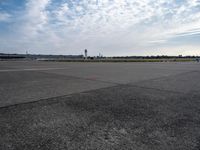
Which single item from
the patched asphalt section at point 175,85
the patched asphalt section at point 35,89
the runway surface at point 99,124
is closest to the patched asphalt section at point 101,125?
the runway surface at point 99,124

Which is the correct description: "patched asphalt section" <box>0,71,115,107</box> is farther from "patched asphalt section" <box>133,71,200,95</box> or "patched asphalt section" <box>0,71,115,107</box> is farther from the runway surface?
"patched asphalt section" <box>133,71,200,95</box>

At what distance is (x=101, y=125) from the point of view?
2.88 metres

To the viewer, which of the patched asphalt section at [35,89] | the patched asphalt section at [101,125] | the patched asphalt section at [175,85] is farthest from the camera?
the patched asphalt section at [175,85]

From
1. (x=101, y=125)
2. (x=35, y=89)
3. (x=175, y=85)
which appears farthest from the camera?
(x=175, y=85)

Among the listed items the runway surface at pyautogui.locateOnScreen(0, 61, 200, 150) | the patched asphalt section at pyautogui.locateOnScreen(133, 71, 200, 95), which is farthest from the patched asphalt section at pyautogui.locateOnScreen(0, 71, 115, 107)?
the patched asphalt section at pyautogui.locateOnScreen(133, 71, 200, 95)

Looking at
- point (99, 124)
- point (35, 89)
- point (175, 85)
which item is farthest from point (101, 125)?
point (175, 85)

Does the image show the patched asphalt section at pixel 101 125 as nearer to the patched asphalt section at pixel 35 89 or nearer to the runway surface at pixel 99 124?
the runway surface at pixel 99 124

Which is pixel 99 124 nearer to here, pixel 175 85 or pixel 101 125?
pixel 101 125

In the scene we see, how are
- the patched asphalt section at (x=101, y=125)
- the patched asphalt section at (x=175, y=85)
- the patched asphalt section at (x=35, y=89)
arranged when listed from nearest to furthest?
the patched asphalt section at (x=101, y=125)
the patched asphalt section at (x=35, y=89)
the patched asphalt section at (x=175, y=85)

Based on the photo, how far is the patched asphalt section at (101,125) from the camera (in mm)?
2229

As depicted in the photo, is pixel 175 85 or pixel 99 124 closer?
pixel 99 124

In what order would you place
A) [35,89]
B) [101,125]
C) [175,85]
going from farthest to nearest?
[175,85] → [35,89] → [101,125]

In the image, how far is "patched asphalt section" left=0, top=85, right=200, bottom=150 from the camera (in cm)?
223

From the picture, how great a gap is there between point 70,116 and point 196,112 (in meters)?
2.86
